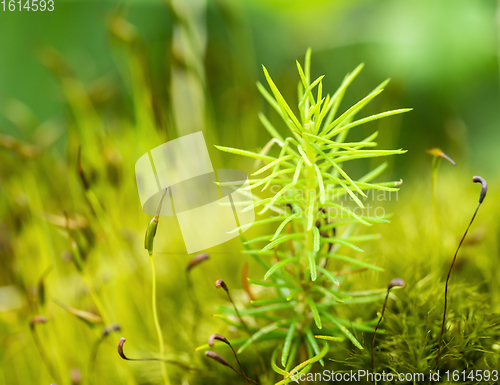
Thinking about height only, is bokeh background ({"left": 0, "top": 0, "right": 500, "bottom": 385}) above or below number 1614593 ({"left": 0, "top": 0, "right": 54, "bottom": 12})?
below

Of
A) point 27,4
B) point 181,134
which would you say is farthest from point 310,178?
point 27,4

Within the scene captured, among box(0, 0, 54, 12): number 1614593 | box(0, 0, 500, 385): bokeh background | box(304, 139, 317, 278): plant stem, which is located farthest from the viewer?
box(0, 0, 54, 12): number 1614593

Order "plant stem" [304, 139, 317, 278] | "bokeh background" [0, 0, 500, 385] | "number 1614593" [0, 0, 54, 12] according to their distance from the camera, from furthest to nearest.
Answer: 1. "number 1614593" [0, 0, 54, 12]
2. "bokeh background" [0, 0, 500, 385]
3. "plant stem" [304, 139, 317, 278]

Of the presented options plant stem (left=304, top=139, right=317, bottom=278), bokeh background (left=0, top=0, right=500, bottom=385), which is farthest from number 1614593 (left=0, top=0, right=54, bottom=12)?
plant stem (left=304, top=139, right=317, bottom=278)

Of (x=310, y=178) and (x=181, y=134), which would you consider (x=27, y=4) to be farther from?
(x=310, y=178)

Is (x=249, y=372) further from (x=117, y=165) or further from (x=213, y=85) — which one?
(x=213, y=85)

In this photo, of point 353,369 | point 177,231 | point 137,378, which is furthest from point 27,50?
point 353,369

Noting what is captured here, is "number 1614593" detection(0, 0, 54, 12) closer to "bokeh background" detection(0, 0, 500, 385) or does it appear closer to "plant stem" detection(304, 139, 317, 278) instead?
"bokeh background" detection(0, 0, 500, 385)

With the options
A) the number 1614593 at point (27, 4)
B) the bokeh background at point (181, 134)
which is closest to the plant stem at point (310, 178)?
the bokeh background at point (181, 134)
